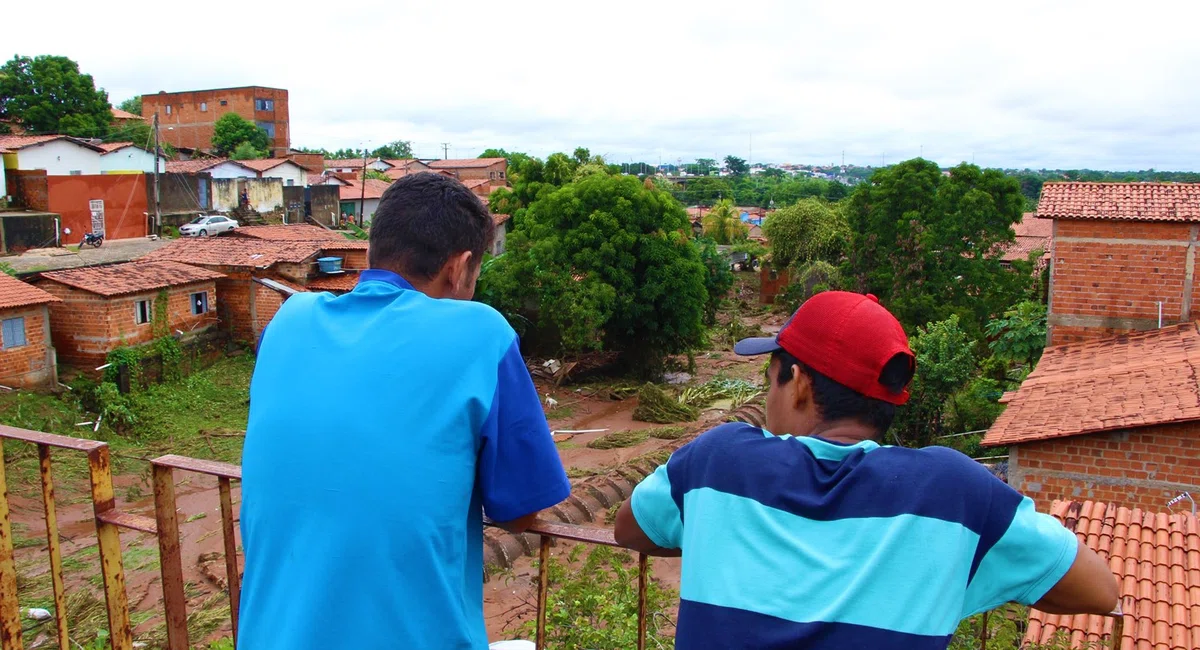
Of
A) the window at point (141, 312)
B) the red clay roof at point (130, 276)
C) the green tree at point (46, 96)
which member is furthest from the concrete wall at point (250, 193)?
the window at point (141, 312)

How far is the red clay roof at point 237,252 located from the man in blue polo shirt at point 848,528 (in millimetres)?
22564

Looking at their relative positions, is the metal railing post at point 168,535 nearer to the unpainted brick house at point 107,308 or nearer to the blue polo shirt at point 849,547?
the blue polo shirt at point 849,547

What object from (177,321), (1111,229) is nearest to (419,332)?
(1111,229)

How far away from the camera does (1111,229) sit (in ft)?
50.2

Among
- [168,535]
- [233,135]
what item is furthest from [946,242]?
[233,135]

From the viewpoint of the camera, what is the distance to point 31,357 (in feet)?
59.1

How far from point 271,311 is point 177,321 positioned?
2.40 meters

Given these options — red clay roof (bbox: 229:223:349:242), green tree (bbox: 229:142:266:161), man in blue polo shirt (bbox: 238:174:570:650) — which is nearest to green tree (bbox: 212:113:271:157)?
green tree (bbox: 229:142:266:161)

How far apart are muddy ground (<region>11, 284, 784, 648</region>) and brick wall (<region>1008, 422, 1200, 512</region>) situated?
471 cm

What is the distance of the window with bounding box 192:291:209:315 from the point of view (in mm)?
21547

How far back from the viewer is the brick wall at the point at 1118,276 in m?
14.9

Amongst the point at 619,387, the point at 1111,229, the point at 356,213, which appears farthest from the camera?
the point at 356,213

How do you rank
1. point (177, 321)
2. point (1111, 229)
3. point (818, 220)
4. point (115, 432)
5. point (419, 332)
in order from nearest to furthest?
1. point (419, 332)
2. point (1111, 229)
3. point (115, 432)
4. point (177, 321)
5. point (818, 220)

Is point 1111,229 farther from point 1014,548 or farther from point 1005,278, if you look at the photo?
point 1014,548
